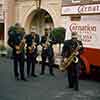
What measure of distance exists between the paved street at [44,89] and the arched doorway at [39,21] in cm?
1164

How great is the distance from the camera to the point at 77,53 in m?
12.2

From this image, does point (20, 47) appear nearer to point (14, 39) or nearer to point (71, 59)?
point (14, 39)

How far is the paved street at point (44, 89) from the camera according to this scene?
1088 centimetres

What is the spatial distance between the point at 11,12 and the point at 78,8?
13.6 metres

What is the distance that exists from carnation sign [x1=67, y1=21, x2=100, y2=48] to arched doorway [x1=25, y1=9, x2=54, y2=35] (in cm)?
1070

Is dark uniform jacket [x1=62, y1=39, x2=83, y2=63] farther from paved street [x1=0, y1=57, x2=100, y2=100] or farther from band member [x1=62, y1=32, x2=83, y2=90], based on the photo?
paved street [x1=0, y1=57, x2=100, y2=100]

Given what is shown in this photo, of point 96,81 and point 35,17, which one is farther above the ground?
point 35,17

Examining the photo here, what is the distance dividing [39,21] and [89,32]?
13.2 m

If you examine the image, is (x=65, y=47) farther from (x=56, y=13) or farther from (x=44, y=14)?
(x=44, y=14)

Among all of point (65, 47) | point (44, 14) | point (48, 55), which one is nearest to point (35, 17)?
point (44, 14)

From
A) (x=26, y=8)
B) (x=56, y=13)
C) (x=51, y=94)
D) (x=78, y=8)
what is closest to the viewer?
(x=51, y=94)

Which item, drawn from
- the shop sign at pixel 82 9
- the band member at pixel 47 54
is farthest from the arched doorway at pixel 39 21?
the shop sign at pixel 82 9

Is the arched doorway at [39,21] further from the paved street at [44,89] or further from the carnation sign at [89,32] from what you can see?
the paved street at [44,89]

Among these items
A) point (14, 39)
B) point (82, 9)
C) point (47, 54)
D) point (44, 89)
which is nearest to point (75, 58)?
point (44, 89)
